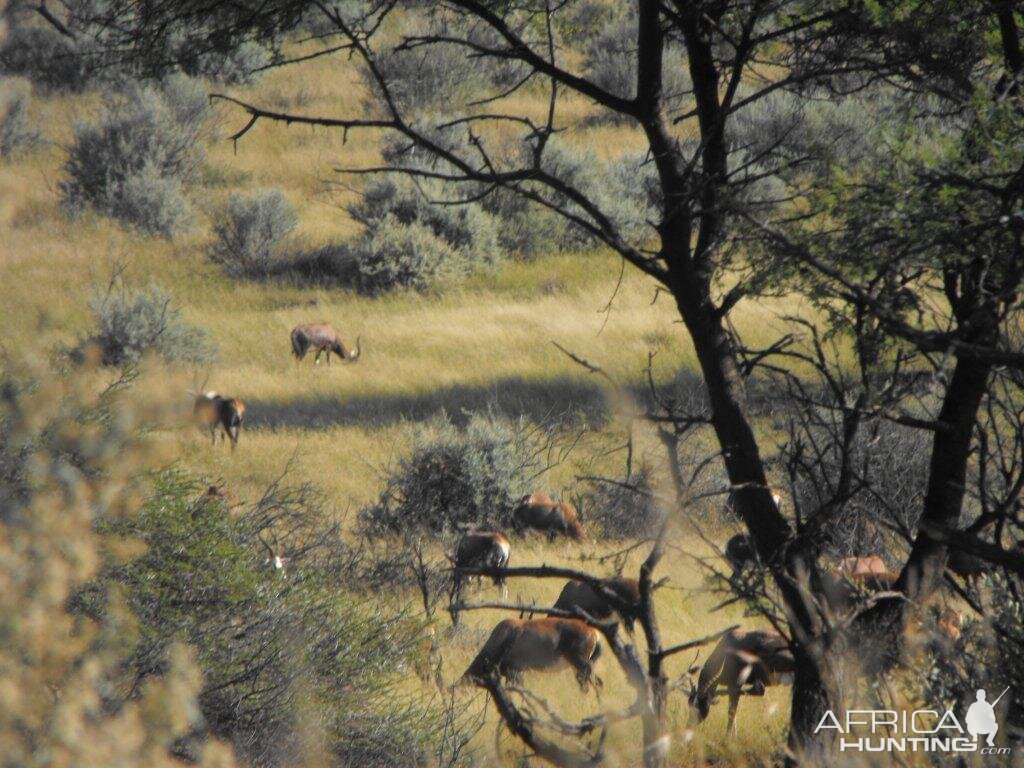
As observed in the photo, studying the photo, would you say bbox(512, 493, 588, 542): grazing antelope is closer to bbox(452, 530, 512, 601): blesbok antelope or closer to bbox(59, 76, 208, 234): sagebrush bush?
bbox(452, 530, 512, 601): blesbok antelope

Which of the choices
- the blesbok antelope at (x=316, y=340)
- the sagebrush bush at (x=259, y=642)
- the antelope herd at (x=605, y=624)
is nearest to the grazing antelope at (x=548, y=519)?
the antelope herd at (x=605, y=624)

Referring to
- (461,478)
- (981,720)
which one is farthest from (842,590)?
(461,478)

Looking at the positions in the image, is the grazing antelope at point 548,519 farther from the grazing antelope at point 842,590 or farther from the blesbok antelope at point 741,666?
the grazing antelope at point 842,590

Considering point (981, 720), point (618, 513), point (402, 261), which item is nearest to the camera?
point (981, 720)

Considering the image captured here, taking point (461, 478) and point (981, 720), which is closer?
point (981, 720)

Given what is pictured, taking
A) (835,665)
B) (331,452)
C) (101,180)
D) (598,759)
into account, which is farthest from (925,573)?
(101,180)

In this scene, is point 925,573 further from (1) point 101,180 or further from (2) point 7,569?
(1) point 101,180

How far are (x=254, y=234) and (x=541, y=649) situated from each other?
17093 mm

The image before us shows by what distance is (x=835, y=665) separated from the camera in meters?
3.82

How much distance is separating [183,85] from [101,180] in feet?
17.8

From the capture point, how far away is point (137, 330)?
711 inches

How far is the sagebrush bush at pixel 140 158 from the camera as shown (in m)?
24.0

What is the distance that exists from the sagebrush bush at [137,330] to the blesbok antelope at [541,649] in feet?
38.3

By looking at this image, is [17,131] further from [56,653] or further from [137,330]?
[56,653]
